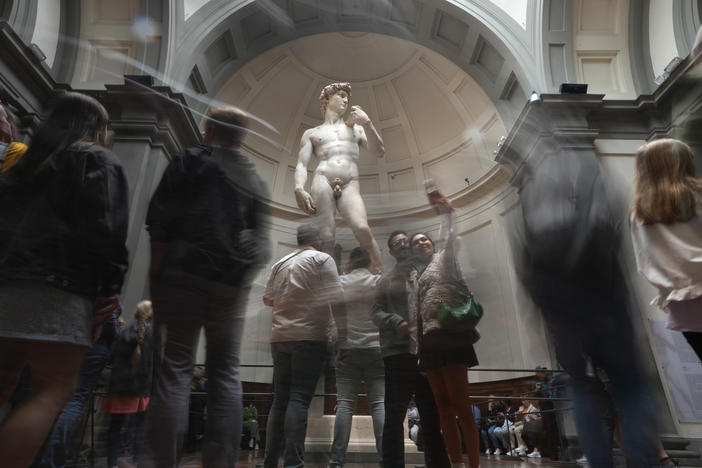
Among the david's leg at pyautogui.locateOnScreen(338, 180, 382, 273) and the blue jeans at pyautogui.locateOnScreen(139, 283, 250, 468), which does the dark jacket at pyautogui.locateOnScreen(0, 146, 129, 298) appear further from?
the david's leg at pyautogui.locateOnScreen(338, 180, 382, 273)

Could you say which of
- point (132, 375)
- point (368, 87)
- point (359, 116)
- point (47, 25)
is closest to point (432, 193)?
point (132, 375)

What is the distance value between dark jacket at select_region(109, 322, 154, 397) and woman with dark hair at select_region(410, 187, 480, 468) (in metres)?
1.01

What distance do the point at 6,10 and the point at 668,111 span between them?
6352 mm

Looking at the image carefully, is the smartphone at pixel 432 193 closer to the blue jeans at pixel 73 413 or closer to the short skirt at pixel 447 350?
the short skirt at pixel 447 350

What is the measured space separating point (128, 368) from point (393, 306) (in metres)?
1.04

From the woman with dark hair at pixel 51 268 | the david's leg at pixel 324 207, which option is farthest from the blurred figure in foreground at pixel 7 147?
the david's leg at pixel 324 207

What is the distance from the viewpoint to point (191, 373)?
1034 millimetres

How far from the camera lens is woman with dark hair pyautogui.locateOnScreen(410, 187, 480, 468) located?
4.29ft

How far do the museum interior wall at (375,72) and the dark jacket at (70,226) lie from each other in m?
1.02

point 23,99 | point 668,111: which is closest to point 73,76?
point 23,99

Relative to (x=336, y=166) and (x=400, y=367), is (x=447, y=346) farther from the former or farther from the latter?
(x=336, y=166)

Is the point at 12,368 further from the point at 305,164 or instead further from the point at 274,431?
the point at 305,164

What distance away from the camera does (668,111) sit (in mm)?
4355

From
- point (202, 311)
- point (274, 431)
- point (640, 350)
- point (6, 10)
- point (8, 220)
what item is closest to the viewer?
point (8, 220)
